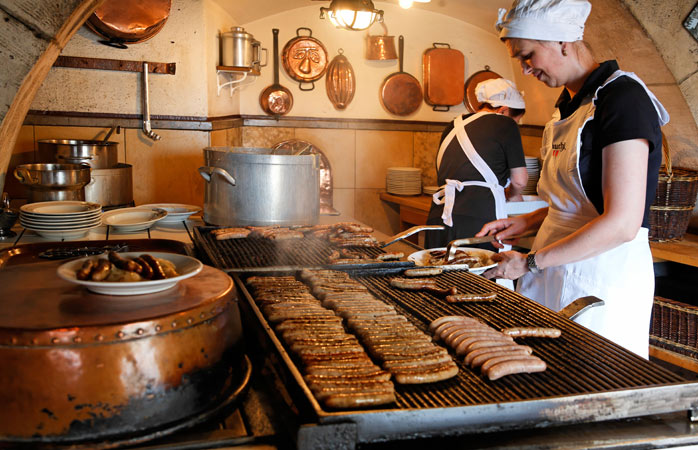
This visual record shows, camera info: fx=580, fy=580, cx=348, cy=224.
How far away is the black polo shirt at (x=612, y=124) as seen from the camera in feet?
8.01

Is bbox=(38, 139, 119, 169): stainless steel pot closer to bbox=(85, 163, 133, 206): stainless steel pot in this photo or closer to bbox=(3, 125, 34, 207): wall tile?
bbox=(85, 163, 133, 206): stainless steel pot

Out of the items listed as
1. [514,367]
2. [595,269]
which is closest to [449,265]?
[595,269]

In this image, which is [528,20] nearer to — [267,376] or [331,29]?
[267,376]

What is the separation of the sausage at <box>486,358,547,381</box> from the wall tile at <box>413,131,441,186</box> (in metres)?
6.45

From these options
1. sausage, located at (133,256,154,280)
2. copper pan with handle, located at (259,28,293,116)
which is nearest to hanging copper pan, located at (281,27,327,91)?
copper pan with handle, located at (259,28,293,116)

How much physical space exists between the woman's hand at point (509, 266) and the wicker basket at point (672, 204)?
7.87 ft

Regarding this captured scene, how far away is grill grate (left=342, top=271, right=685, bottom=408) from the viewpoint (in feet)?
5.11

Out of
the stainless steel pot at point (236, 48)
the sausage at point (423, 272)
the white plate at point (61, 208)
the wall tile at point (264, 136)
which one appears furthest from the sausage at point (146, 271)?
the wall tile at point (264, 136)

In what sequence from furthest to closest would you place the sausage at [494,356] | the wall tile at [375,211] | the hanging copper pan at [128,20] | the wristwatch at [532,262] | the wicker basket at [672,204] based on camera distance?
the wall tile at [375,211] < the hanging copper pan at [128,20] < the wicker basket at [672,204] < the wristwatch at [532,262] < the sausage at [494,356]

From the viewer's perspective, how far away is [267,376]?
5.69 feet

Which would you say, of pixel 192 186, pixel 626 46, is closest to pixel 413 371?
pixel 626 46

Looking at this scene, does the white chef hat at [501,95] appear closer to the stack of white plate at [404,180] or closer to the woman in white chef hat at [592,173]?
the woman in white chef hat at [592,173]

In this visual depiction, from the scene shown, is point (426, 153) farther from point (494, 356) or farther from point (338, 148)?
point (494, 356)

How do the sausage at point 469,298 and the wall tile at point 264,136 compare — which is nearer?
the sausage at point 469,298
